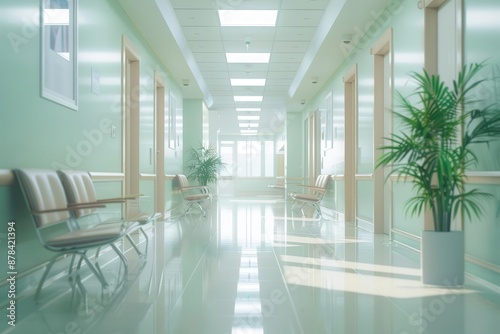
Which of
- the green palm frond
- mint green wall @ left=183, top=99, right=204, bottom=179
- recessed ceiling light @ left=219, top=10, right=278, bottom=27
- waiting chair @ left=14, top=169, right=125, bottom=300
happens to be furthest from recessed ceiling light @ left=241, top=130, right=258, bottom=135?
waiting chair @ left=14, top=169, right=125, bottom=300

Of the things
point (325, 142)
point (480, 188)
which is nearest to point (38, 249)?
point (480, 188)

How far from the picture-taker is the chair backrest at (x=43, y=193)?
281 cm

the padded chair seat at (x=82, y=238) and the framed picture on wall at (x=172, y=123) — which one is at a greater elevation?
the framed picture on wall at (x=172, y=123)

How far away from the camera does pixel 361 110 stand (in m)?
6.95

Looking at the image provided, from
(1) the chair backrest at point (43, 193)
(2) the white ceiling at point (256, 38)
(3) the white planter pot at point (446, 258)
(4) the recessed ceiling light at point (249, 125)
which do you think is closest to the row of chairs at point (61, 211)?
(1) the chair backrest at point (43, 193)

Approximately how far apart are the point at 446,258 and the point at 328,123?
693cm

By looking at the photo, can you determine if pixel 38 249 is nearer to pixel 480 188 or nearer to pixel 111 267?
pixel 111 267

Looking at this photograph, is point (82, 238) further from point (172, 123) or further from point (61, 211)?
point (172, 123)

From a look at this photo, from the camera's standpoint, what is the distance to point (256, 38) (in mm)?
7965

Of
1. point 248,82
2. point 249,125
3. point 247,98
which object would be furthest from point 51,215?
point 249,125

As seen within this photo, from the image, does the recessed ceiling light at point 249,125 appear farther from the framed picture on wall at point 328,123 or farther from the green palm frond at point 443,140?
the green palm frond at point 443,140

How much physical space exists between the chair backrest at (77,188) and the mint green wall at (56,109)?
0.61 ft

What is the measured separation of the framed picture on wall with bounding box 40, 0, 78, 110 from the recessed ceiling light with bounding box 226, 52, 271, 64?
524 cm

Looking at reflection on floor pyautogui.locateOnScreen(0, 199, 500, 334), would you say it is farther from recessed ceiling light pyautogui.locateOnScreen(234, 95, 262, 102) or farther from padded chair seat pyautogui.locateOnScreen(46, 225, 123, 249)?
recessed ceiling light pyautogui.locateOnScreen(234, 95, 262, 102)
